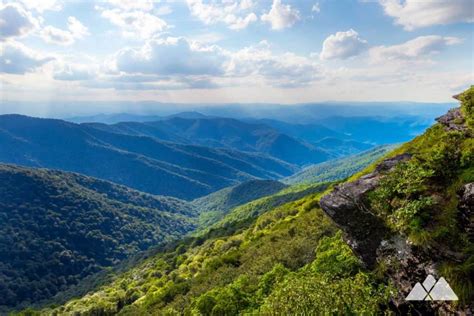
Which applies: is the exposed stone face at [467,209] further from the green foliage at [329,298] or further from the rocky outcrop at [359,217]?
the green foliage at [329,298]

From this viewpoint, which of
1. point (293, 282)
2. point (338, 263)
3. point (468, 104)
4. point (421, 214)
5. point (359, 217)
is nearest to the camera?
point (421, 214)

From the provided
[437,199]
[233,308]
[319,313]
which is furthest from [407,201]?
[233,308]

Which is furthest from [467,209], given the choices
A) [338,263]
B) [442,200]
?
[338,263]

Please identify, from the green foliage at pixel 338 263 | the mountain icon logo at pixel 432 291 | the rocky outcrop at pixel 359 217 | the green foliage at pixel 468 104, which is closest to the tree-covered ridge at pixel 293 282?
the green foliage at pixel 338 263

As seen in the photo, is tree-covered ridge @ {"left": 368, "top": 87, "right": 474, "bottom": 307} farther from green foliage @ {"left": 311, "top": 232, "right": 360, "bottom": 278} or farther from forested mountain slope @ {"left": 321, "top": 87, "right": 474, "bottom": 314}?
green foliage @ {"left": 311, "top": 232, "right": 360, "bottom": 278}

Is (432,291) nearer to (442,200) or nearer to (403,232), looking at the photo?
(403,232)

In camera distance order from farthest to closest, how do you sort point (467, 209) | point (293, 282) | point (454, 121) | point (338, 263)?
point (338, 263)
point (454, 121)
point (293, 282)
point (467, 209)

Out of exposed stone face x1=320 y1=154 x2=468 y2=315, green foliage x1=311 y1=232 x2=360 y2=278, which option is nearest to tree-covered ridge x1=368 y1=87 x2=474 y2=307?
exposed stone face x1=320 y1=154 x2=468 y2=315
